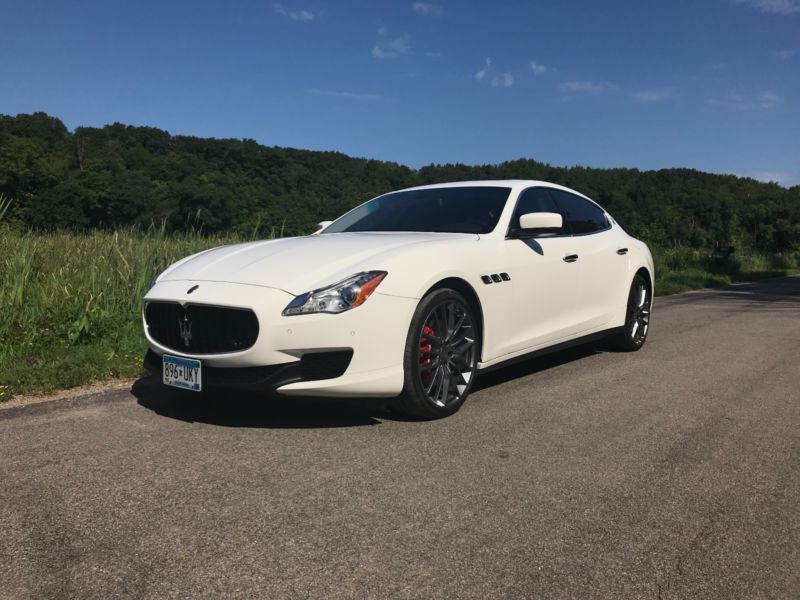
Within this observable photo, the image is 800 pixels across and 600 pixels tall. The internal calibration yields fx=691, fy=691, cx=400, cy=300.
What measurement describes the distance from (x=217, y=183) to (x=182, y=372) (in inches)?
753

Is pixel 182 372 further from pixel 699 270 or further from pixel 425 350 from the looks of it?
pixel 699 270

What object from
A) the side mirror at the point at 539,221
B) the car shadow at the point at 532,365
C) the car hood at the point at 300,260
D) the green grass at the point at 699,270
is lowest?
the car shadow at the point at 532,365

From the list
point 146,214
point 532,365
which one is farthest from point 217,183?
point 532,365

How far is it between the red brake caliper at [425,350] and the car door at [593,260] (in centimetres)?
189

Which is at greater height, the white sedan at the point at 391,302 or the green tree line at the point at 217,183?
the green tree line at the point at 217,183

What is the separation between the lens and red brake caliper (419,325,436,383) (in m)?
4.09

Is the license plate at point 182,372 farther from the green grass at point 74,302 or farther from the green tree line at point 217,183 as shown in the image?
the green tree line at point 217,183

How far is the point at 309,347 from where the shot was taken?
3654 mm

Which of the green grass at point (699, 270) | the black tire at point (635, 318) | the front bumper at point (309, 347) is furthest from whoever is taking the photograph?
the green grass at point (699, 270)

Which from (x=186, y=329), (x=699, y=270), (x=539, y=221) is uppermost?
(x=539, y=221)

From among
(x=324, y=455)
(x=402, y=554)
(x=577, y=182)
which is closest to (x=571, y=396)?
(x=324, y=455)

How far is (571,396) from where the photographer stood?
4.80m

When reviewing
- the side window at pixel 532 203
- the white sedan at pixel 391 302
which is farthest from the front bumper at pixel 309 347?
the side window at pixel 532 203

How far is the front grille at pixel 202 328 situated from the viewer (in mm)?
3744
